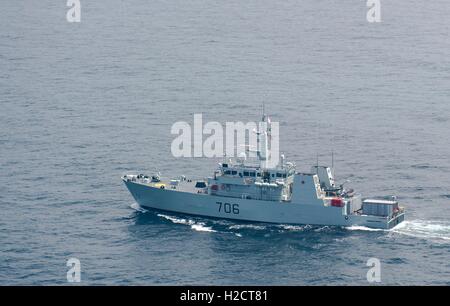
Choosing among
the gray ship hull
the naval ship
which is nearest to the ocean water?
the gray ship hull

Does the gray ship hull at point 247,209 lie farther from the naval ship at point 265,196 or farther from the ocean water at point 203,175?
the ocean water at point 203,175

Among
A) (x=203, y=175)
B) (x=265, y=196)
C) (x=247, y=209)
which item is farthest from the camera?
(x=203, y=175)

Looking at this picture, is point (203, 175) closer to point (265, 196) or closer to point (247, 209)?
point (247, 209)

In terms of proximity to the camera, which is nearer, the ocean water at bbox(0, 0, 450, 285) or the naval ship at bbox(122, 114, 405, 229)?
the ocean water at bbox(0, 0, 450, 285)

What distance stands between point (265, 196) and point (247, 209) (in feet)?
10.5

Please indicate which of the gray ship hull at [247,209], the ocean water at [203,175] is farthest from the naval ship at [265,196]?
the ocean water at [203,175]

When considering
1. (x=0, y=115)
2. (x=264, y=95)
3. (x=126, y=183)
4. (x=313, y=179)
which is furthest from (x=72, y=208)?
(x=264, y=95)

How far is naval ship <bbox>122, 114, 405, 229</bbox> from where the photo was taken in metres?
136

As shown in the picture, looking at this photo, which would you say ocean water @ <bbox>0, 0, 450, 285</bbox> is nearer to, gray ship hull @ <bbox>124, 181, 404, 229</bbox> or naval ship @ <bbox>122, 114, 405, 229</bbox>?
gray ship hull @ <bbox>124, 181, 404, 229</bbox>

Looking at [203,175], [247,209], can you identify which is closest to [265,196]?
[247,209]

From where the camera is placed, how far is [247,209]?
462 feet

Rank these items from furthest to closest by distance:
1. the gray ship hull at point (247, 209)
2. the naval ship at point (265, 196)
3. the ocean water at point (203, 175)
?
the naval ship at point (265, 196)
the gray ship hull at point (247, 209)
the ocean water at point (203, 175)

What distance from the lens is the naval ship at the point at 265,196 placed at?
447 ft
